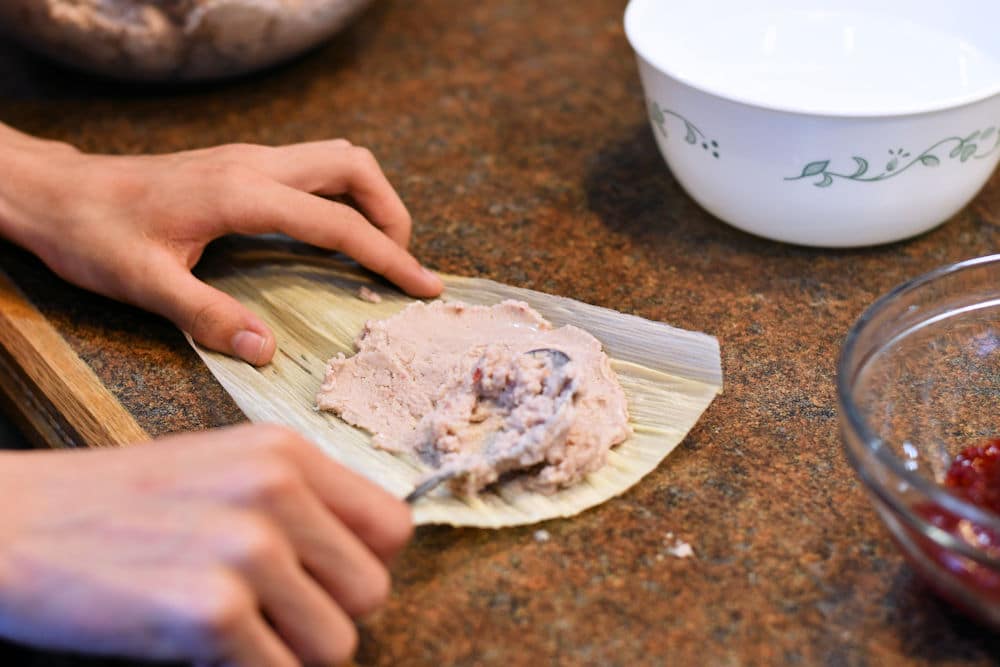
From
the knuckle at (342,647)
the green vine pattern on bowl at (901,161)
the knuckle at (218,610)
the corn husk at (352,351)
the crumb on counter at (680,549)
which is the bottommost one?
the crumb on counter at (680,549)

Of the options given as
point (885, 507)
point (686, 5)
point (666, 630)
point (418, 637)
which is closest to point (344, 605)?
point (418, 637)

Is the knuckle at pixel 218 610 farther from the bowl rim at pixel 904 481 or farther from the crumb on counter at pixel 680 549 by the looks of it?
the bowl rim at pixel 904 481

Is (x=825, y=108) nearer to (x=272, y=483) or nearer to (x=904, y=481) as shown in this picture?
(x=904, y=481)

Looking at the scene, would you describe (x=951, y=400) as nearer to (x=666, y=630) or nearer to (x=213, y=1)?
(x=666, y=630)

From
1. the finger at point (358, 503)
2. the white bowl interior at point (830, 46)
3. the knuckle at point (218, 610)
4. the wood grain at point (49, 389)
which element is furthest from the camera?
the white bowl interior at point (830, 46)

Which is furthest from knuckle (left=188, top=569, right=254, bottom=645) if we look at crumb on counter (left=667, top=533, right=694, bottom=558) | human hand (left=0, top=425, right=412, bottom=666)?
crumb on counter (left=667, top=533, right=694, bottom=558)

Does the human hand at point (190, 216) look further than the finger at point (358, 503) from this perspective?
Yes

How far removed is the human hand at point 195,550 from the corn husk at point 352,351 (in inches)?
5.6

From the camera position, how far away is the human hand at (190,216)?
1.08 meters

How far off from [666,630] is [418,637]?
0.20m

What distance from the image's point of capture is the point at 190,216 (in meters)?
1.11

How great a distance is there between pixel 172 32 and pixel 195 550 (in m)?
1.01

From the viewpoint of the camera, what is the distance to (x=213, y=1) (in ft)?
4.54

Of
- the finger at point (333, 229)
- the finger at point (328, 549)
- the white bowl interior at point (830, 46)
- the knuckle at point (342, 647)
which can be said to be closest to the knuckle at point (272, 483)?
the finger at point (328, 549)
